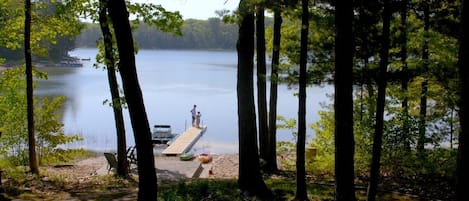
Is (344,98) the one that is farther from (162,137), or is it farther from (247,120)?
(162,137)

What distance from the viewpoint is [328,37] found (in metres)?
11.3

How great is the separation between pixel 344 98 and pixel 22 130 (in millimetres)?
11234

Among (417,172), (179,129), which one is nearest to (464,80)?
(417,172)

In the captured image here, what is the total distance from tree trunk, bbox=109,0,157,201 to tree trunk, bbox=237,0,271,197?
9.49 feet

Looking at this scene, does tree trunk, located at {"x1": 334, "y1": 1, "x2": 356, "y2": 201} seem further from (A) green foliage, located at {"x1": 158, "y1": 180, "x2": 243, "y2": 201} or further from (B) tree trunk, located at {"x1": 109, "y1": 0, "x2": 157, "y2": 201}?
(B) tree trunk, located at {"x1": 109, "y1": 0, "x2": 157, "y2": 201}

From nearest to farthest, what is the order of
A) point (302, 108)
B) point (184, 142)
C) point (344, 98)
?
1. point (344, 98)
2. point (302, 108)
3. point (184, 142)

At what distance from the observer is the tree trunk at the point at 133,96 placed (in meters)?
5.84

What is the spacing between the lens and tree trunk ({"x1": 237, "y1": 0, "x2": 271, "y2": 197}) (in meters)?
8.62

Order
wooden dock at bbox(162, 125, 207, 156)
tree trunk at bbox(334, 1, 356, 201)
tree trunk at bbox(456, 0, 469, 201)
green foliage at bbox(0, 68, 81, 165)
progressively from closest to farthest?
tree trunk at bbox(456, 0, 469, 201) < tree trunk at bbox(334, 1, 356, 201) < green foliage at bbox(0, 68, 81, 165) < wooden dock at bbox(162, 125, 207, 156)

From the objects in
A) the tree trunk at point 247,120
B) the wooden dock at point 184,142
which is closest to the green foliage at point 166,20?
the tree trunk at point 247,120

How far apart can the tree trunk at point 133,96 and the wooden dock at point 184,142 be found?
16470 millimetres

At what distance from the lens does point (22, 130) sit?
14875mm

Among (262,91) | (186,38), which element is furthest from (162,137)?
(186,38)

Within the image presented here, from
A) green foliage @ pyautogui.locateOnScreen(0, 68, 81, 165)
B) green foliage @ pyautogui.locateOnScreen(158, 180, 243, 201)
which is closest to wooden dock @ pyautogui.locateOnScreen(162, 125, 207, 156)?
green foliage @ pyautogui.locateOnScreen(0, 68, 81, 165)
